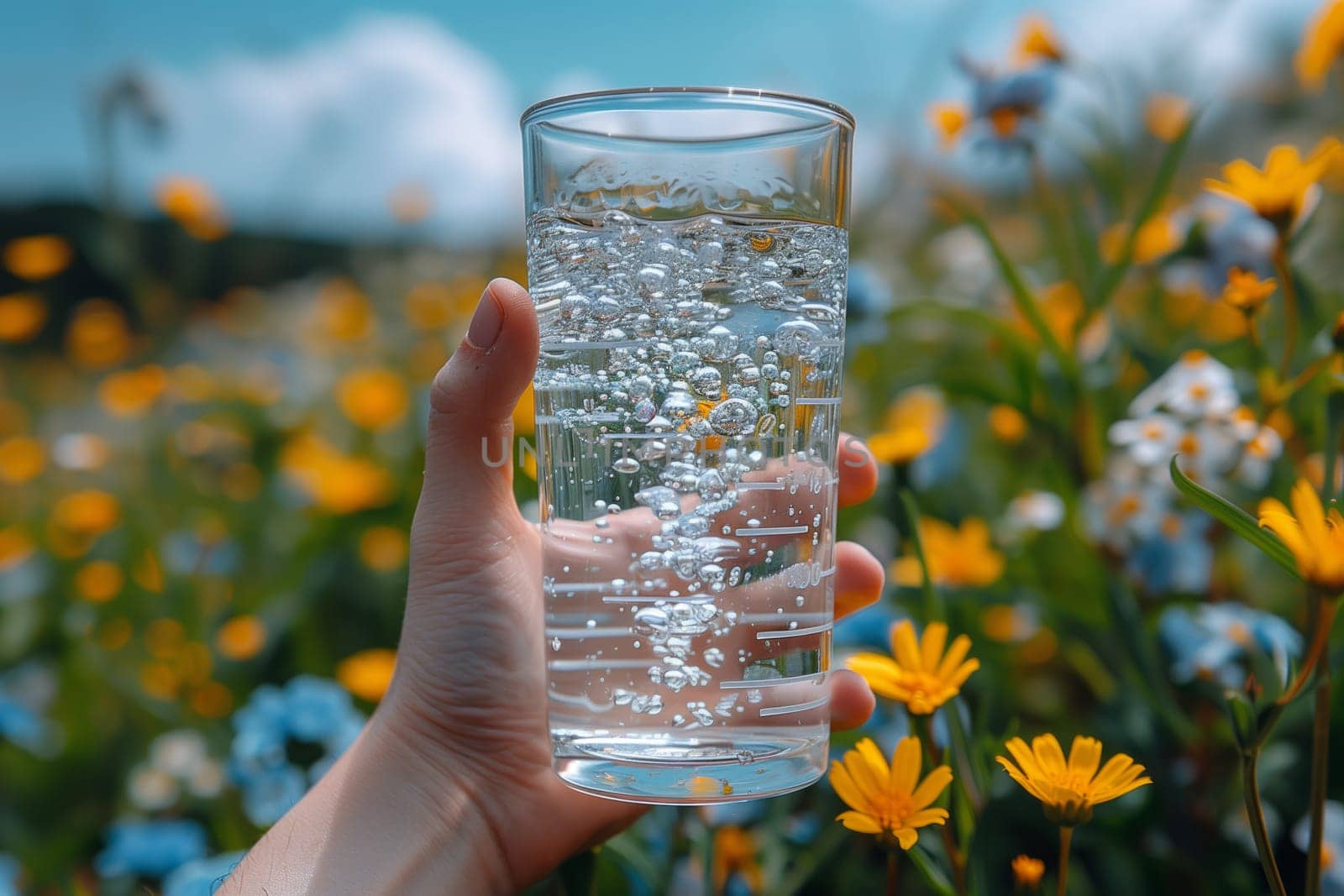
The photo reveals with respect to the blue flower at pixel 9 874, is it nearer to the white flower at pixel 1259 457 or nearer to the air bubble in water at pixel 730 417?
the air bubble in water at pixel 730 417

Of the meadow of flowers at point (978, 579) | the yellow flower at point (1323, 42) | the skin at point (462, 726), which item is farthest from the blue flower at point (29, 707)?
the yellow flower at point (1323, 42)

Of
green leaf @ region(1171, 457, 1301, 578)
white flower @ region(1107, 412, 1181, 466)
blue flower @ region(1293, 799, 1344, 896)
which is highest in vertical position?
green leaf @ region(1171, 457, 1301, 578)

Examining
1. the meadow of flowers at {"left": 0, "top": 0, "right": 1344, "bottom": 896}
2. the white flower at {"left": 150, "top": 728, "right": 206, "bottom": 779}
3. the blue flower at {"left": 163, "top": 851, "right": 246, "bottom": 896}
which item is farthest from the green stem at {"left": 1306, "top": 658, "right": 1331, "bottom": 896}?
the white flower at {"left": 150, "top": 728, "right": 206, "bottom": 779}

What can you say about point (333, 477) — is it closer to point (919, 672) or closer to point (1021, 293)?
point (1021, 293)

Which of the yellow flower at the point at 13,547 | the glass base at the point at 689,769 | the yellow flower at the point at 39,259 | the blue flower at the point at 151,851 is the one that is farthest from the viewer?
the yellow flower at the point at 13,547

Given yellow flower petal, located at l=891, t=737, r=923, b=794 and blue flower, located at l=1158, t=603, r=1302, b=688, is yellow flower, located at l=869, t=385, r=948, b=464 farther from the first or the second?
yellow flower petal, located at l=891, t=737, r=923, b=794
